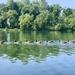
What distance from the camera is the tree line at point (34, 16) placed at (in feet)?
369

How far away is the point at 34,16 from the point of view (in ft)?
407

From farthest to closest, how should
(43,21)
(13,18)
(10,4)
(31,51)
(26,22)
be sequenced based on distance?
(10,4) → (13,18) → (43,21) → (26,22) → (31,51)

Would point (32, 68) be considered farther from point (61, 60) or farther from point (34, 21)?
point (34, 21)

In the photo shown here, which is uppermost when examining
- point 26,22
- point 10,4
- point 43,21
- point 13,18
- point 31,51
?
point 10,4

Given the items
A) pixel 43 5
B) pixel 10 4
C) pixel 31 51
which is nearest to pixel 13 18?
pixel 10 4

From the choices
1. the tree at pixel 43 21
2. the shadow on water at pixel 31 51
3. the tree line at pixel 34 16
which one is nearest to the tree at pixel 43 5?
the tree line at pixel 34 16

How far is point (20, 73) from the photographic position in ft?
74.7

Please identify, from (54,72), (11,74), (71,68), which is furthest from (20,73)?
(71,68)

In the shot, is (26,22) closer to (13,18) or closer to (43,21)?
(43,21)

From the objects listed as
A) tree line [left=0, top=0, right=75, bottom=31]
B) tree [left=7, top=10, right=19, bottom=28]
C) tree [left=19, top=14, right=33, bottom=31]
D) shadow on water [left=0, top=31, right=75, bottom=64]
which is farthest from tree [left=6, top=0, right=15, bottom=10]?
shadow on water [left=0, top=31, right=75, bottom=64]

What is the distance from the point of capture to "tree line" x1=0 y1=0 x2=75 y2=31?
112350mm

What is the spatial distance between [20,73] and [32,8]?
338 ft

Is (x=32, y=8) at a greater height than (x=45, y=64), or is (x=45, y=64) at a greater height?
(x=32, y=8)

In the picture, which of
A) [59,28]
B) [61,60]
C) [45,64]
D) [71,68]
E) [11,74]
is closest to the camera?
[11,74]
